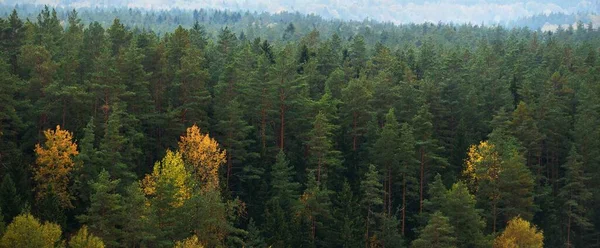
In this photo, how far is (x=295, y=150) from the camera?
215 feet

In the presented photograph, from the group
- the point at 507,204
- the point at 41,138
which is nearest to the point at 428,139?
the point at 507,204

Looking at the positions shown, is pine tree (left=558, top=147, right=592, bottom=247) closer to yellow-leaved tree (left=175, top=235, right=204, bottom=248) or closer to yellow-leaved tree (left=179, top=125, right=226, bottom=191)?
yellow-leaved tree (left=179, top=125, right=226, bottom=191)

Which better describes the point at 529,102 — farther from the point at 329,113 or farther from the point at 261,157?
the point at 261,157

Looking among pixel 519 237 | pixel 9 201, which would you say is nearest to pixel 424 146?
pixel 519 237

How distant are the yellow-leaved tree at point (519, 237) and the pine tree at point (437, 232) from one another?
4.97 metres

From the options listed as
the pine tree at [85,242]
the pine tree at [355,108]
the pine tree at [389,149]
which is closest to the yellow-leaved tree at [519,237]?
the pine tree at [389,149]

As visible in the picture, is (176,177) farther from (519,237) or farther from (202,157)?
(519,237)

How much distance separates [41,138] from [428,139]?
113 feet

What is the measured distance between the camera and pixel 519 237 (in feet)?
178

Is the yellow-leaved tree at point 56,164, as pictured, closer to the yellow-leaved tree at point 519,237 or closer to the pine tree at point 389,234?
the pine tree at point 389,234

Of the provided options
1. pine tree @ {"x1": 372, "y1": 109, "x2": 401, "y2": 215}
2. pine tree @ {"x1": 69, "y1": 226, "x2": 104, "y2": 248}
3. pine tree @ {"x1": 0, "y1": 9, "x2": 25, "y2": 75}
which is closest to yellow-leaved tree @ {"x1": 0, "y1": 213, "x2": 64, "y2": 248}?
pine tree @ {"x1": 69, "y1": 226, "x2": 104, "y2": 248}

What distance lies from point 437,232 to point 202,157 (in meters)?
19.3

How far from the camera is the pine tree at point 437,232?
51594mm

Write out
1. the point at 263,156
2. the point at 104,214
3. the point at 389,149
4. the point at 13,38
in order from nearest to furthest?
the point at 104,214 → the point at 389,149 → the point at 263,156 → the point at 13,38
